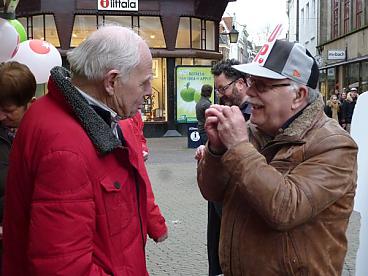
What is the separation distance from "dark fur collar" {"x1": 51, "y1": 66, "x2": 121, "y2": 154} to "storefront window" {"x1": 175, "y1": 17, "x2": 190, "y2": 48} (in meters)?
18.2

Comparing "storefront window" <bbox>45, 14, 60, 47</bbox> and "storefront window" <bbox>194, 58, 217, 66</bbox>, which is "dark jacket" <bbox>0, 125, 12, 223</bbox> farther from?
"storefront window" <bbox>194, 58, 217, 66</bbox>

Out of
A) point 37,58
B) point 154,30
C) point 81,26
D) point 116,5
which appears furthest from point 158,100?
point 37,58

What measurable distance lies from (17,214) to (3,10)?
3209 mm

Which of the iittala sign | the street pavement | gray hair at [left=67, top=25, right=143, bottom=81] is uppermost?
the iittala sign

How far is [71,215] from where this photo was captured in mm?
1663

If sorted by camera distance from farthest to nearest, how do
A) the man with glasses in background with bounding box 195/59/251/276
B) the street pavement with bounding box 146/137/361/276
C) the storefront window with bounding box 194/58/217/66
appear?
the storefront window with bounding box 194/58/217/66
the street pavement with bounding box 146/137/361/276
the man with glasses in background with bounding box 195/59/251/276

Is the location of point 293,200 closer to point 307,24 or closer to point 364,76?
point 364,76

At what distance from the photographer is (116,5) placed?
19.1 meters

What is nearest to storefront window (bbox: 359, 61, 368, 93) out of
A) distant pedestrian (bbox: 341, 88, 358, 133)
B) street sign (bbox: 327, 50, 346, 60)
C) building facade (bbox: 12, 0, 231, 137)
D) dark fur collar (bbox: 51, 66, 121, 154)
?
street sign (bbox: 327, 50, 346, 60)

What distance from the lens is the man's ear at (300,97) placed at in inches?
81.8

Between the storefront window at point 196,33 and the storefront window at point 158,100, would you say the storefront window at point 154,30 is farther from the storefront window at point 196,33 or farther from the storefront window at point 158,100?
the storefront window at point 196,33

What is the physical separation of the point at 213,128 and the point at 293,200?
0.43 meters

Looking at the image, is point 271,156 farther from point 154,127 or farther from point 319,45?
point 319,45

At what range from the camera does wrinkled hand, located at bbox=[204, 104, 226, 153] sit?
2008mm
